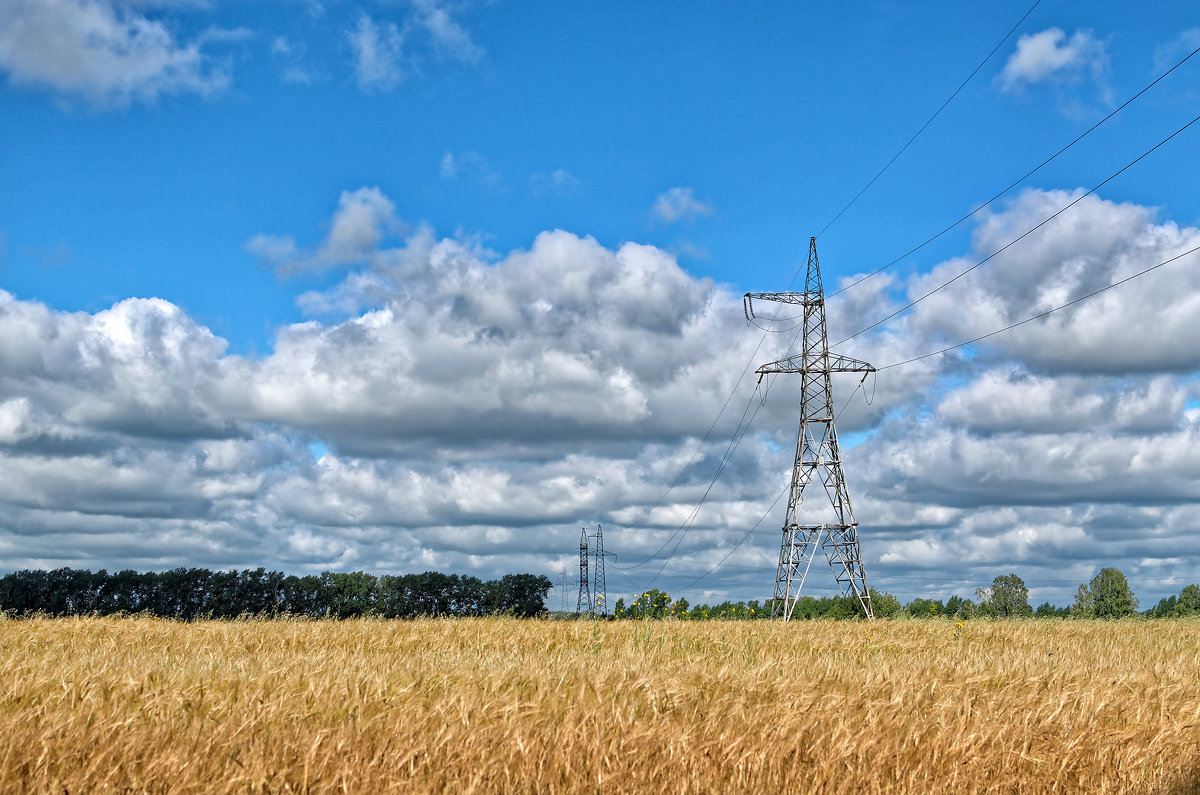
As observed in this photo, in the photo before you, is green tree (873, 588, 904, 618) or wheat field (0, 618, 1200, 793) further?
green tree (873, 588, 904, 618)

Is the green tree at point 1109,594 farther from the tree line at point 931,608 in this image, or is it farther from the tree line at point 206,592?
the tree line at point 206,592

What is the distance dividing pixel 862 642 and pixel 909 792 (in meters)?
9.68

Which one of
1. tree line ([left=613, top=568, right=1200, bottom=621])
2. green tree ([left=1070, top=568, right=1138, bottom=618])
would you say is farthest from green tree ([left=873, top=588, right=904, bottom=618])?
green tree ([left=1070, top=568, right=1138, bottom=618])

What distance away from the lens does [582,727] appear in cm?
701

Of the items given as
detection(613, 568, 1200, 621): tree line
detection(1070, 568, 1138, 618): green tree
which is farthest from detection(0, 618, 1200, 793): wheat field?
detection(1070, 568, 1138, 618): green tree

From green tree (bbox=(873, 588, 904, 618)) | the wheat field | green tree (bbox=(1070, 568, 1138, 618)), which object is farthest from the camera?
green tree (bbox=(1070, 568, 1138, 618))

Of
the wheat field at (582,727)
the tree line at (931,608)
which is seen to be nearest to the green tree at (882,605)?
the tree line at (931,608)

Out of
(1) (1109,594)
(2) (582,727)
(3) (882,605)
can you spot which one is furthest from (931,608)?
(1) (1109,594)

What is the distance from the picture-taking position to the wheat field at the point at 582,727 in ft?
20.7

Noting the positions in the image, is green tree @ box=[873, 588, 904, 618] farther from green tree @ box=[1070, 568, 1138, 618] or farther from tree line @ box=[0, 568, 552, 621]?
green tree @ box=[1070, 568, 1138, 618]

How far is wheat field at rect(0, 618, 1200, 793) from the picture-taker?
630 cm

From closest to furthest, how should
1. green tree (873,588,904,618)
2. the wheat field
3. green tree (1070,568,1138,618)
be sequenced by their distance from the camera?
1. the wheat field
2. green tree (873,588,904,618)
3. green tree (1070,568,1138,618)

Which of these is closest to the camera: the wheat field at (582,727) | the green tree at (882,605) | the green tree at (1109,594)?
the wheat field at (582,727)

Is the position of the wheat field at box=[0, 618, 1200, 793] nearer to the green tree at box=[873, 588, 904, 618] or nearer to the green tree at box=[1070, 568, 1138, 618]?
the green tree at box=[873, 588, 904, 618]
